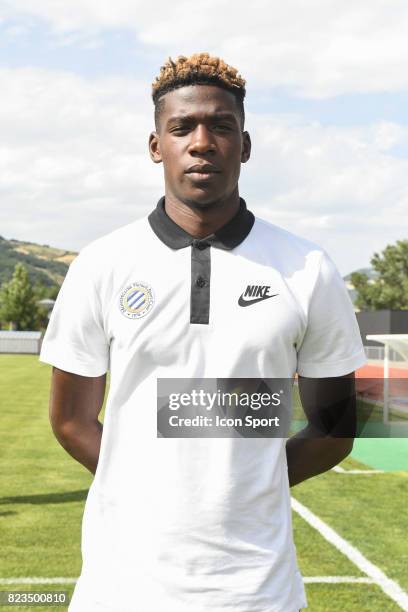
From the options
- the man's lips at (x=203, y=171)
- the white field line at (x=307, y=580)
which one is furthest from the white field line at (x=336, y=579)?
the man's lips at (x=203, y=171)

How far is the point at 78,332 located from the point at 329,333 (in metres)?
0.73

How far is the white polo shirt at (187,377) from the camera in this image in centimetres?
243

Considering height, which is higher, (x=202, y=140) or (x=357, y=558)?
(x=202, y=140)

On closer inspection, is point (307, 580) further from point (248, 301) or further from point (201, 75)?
point (201, 75)

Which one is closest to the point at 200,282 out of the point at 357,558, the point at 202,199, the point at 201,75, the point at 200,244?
the point at 200,244

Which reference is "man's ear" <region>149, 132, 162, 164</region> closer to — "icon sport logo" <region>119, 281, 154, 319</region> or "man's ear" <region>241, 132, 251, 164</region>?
"man's ear" <region>241, 132, 251, 164</region>

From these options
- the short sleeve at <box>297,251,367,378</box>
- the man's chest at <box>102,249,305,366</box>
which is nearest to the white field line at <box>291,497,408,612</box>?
the short sleeve at <box>297,251,367,378</box>

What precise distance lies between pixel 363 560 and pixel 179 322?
633 cm

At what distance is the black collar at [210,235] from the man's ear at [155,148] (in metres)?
0.19

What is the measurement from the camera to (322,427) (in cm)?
275

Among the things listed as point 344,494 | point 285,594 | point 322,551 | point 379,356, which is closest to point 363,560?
point 322,551

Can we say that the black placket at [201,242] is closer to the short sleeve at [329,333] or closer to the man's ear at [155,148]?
the man's ear at [155,148]

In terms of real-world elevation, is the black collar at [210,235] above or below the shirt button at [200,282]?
above

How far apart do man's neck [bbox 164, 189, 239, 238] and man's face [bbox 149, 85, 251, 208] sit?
0.07 ft
